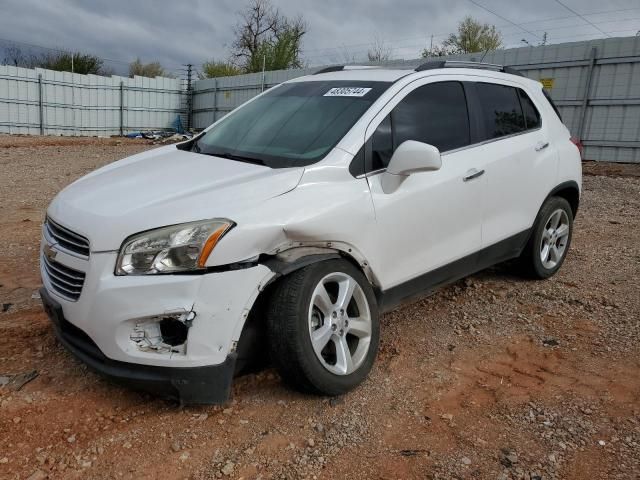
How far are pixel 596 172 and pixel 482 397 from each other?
1118 cm

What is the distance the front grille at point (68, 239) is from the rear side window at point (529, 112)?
3374 millimetres

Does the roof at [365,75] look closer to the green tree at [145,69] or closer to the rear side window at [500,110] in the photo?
the rear side window at [500,110]

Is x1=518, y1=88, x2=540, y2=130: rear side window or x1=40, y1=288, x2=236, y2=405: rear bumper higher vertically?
x1=518, y1=88, x2=540, y2=130: rear side window

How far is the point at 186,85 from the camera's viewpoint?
26.4 meters

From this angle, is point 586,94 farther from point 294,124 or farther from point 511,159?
point 294,124

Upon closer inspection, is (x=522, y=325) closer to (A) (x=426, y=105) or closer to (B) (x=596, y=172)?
(A) (x=426, y=105)

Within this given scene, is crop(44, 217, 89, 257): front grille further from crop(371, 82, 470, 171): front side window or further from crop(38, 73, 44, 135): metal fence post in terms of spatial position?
crop(38, 73, 44, 135): metal fence post

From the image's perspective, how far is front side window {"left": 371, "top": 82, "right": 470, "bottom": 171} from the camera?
3.20 m

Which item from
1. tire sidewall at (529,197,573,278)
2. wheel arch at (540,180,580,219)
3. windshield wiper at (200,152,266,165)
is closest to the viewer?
windshield wiper at (200,152,266,165)

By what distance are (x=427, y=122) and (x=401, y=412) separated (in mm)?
1791

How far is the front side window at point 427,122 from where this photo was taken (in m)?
3.20

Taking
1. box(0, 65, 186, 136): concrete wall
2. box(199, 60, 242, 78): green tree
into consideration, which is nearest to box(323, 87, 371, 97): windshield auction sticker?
box(0, 65, 186, 136): concrete wall

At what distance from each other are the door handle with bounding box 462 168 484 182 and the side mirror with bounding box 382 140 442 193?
652 mm

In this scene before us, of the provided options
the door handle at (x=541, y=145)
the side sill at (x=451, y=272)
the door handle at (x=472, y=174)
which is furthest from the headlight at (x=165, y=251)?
the door handle at (x=541, y=145)
